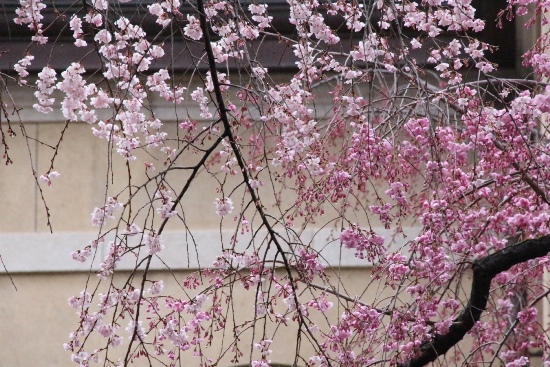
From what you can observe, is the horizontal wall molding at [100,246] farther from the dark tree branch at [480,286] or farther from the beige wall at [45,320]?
the dark tree branch at [480,286]

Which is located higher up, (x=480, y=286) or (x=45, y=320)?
(x=45, y=320)

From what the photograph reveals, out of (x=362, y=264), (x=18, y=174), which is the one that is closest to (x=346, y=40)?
(x=362, y=264)

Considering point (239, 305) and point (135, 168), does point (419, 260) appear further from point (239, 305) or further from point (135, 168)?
point (135, 168)

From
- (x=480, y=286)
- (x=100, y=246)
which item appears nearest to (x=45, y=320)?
(x=100, y=246)

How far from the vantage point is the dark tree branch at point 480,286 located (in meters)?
4.04

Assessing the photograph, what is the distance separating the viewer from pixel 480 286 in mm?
4262

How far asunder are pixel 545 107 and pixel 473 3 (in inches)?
130

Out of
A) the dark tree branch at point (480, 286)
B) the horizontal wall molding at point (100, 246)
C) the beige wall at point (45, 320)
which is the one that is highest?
the horizontal wall molding at point (100, 246)

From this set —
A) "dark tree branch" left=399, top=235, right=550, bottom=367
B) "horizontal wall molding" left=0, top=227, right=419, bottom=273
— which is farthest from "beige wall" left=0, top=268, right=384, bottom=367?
"dark tree branch" left=399, top=235, right=550, bottom=367

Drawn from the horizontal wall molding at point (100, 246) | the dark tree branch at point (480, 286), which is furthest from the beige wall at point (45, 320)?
the dark tree branch at point (480, 286)

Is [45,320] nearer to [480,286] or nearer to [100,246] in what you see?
[100,246]

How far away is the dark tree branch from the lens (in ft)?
13.3

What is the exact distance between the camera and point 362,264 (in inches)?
277

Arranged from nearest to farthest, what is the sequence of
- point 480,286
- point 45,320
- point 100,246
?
point 480,286
point 45,320
point 100,246
